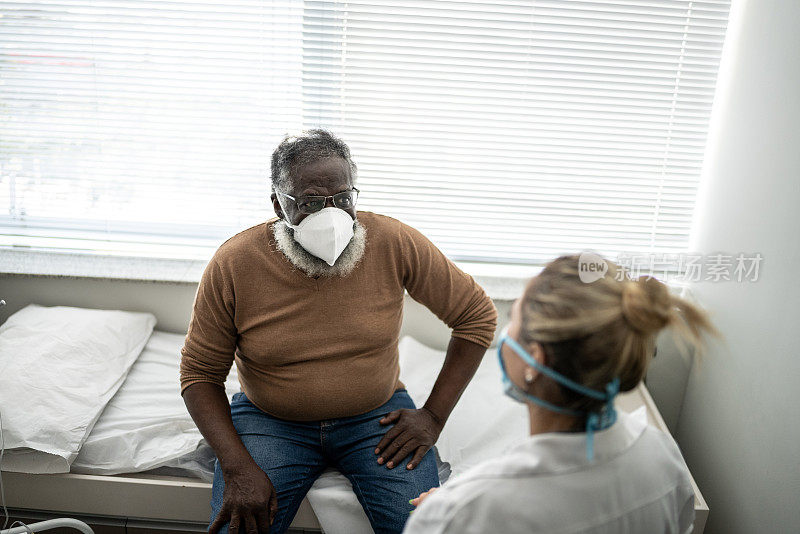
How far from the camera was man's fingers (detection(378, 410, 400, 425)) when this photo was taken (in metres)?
1.58

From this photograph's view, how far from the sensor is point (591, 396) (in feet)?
2.79

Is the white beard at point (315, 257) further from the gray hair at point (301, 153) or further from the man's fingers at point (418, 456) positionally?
the man's fingers at point (418, 456)

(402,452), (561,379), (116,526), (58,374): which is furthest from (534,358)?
(58,374)

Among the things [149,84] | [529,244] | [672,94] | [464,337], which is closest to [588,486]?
[464,337]

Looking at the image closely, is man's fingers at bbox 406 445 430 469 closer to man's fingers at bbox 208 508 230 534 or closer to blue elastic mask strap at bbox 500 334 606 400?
man's fingers at bbox 208 508 230 534

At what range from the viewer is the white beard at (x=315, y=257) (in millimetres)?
1553

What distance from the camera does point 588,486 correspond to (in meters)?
0.85

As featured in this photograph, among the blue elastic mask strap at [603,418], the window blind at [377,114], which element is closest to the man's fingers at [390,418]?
the blue elastic mask strap at [603,418]

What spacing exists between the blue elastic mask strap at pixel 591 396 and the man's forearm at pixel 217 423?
82 centimetres

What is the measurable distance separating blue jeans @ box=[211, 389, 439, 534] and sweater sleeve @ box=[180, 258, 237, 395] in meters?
0.17

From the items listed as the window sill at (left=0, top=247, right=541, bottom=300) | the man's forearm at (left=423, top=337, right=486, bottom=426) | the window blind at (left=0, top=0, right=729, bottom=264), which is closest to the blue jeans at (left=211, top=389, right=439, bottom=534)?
the man's forearm at (left=423, top=337, right=486, bottom=426)

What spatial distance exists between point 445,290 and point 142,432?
0.93 meters

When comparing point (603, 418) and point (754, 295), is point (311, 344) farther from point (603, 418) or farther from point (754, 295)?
point (754, 295)

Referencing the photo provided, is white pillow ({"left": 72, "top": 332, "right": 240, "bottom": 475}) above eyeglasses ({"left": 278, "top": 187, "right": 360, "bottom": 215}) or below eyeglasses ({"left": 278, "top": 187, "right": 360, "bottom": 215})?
below
